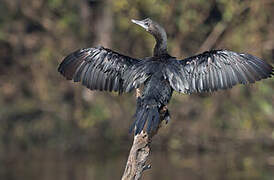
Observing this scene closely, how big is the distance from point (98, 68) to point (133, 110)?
726 centimetres

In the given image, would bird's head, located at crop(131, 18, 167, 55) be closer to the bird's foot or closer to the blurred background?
→ the bird's foot

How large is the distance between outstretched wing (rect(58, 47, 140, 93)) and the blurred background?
5596 mm

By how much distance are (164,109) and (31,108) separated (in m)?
9.07

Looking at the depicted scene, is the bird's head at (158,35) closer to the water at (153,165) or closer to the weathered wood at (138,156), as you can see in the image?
the weathered wood at (138,156)

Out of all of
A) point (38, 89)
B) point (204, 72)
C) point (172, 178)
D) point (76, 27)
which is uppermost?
point (76, 27)

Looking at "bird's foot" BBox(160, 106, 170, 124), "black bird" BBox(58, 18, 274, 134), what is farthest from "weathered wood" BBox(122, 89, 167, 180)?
"bird's foot" BBox(160, 106, 170, 124)

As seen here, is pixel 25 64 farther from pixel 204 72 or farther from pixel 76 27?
pixel 204 72

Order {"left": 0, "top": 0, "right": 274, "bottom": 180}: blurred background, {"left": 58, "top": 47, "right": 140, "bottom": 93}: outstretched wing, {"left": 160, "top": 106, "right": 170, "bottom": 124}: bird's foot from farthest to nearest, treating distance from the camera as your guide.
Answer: {"left": 0, "top": 0, "right": 274, "bottom": 180}: blurred background
{"left": 58, "top": 47, "right": 140, "bottom": 93}: outstretched wing
{"left": 160, "top": 106, "right": 170, "bottom": 124}: bird's foot

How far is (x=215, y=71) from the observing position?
6.93 meters

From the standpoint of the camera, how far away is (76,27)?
15859 mm

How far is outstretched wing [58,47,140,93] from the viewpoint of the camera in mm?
7051

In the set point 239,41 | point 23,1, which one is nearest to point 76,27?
point 23,1

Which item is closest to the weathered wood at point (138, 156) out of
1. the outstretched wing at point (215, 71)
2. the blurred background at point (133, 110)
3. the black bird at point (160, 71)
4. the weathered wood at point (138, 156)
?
the weathered wood at point (138, 156)

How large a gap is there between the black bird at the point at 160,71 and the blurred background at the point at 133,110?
18.4 feet
